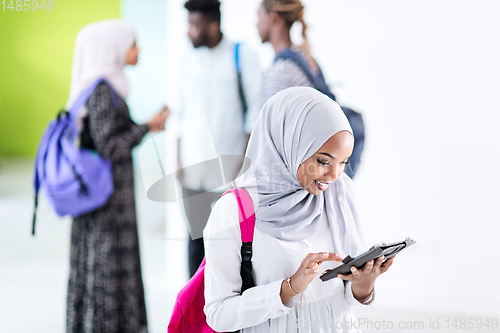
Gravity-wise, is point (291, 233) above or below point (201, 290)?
above

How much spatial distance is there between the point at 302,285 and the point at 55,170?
1384 millimetres

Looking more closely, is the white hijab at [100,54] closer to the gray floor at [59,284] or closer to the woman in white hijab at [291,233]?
the gray floor at [59,284]

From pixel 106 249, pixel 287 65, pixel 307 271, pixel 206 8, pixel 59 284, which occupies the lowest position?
pixel 59 284

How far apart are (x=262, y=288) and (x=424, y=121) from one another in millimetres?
1858

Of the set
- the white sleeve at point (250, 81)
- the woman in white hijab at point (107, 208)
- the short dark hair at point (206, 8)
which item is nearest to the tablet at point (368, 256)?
the woman in white hijab at point (107, 208)

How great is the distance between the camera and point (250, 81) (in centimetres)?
227

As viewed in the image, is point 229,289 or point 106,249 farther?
point 106,249

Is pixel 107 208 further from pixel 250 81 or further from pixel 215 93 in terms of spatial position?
pixel 250 81

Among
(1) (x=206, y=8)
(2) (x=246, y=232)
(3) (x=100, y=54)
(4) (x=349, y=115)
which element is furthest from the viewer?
(1) (x=206, y=8)

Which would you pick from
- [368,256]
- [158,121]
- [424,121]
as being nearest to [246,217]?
[368,256]

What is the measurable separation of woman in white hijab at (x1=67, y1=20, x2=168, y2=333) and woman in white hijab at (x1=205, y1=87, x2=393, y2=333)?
3.47 ft

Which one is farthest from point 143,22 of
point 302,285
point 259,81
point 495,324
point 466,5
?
point 495,324

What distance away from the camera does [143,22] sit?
3.36 meters

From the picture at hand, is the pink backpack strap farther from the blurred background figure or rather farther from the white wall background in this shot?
the white wall background
